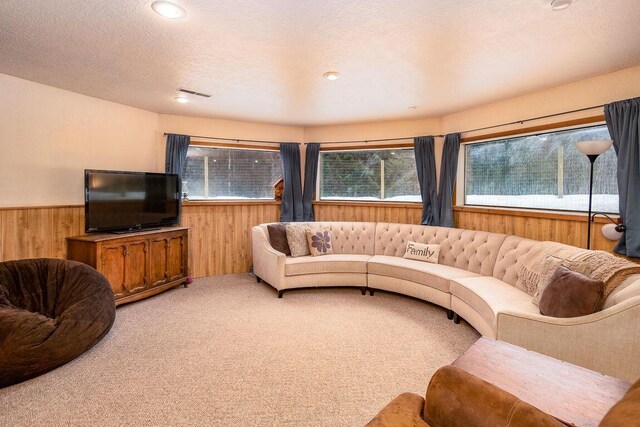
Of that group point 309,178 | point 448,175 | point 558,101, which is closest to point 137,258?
point 309,178

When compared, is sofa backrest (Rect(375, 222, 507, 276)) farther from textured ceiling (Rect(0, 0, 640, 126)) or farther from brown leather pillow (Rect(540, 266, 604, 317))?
textured ceiling (Rect(0, 0, 640, 126))

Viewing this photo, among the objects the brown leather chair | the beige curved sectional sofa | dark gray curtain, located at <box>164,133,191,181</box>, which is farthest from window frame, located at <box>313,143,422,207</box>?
the brown leather chair

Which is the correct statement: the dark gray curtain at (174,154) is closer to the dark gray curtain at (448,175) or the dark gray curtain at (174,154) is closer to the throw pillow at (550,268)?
the dark gray curtain at (448,175)

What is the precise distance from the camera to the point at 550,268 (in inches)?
102

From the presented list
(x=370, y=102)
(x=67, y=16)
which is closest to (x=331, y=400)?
(x=67, y=16)

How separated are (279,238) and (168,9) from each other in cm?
309

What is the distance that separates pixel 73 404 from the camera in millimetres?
2037

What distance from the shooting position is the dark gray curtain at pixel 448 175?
4465 millimetres

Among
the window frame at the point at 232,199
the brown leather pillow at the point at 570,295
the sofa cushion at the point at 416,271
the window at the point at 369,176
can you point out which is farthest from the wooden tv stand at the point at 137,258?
the brown leather pillow at the point at 570,295

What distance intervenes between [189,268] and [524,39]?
15.7 feet

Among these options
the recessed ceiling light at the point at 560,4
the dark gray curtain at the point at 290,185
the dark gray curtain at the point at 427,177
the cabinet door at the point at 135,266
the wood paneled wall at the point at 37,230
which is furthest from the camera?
the dark gray curtain at the point at 290,185

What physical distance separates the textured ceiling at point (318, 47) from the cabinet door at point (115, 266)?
70.6 inches

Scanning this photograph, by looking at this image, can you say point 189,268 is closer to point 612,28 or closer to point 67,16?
point 67,16

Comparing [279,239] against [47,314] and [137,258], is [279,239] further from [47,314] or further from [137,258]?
[47,314]
